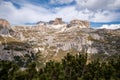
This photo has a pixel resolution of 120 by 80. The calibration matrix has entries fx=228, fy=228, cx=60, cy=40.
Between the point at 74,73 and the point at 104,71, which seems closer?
the point at 104,71

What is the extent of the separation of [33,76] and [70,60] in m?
20.7

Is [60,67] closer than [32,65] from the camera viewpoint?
No

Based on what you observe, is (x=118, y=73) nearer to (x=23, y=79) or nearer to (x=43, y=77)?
(x=43, y=77)

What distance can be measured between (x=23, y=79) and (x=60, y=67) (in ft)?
58.3

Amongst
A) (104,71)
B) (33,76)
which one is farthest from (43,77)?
(104,71)

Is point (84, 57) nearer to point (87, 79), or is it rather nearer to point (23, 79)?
point (87, 79)

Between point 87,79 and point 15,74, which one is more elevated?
point 15,74

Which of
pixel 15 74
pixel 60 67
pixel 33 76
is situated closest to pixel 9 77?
pixel 15 74

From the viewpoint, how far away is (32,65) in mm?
75688

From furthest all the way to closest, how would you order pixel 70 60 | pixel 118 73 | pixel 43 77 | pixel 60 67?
1. pixel 70 60
2. pixel 60 67
3. pixel 118 73
4. pixel 43 77

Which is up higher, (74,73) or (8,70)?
(8,70)

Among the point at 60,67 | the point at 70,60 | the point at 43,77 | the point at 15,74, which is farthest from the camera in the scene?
the point at 70,60

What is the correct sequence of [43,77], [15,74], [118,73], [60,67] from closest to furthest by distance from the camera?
1. [15,74]
2. [43,77]
3. [118,73]
4. [60,67]

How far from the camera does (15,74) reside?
220ft
